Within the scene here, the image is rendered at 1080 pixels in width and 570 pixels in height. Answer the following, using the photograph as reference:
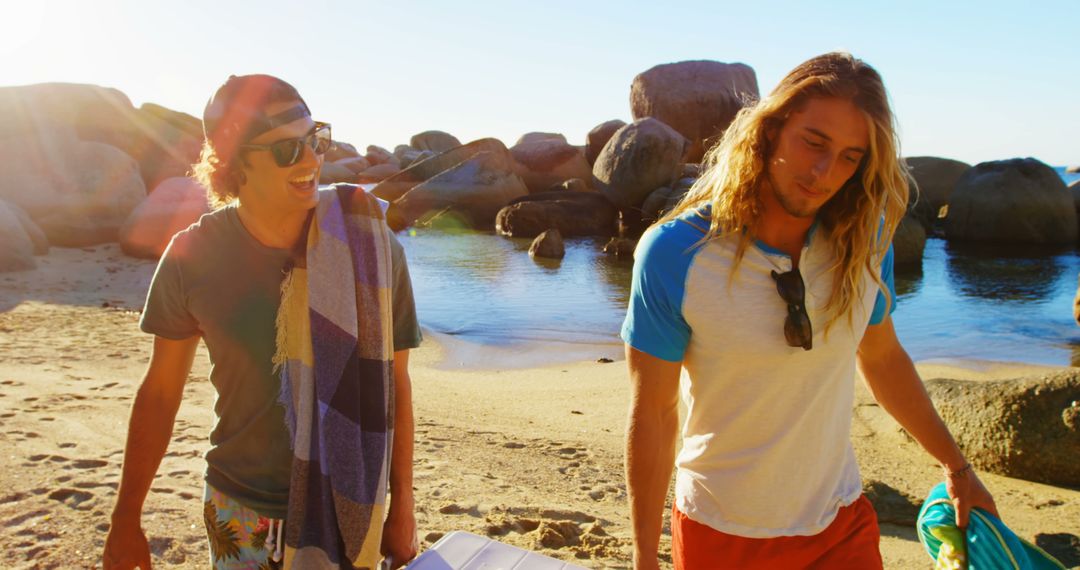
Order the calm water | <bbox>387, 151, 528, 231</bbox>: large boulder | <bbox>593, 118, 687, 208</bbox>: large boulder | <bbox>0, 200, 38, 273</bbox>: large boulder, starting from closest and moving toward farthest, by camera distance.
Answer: the calm water < <bbox>0, 200, 38, 273</bbox>: large boulder < <bbox>593, 118, 687, 208</bbox>: large boulder < <bbox>387, 151, 528, 231</bbox>: large boulder

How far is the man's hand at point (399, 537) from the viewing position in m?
2.23

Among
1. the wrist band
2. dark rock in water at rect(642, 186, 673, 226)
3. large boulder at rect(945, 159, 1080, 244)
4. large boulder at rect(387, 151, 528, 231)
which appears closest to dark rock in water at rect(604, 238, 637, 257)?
dark rock in water at rect(642, 186, 673, 226)

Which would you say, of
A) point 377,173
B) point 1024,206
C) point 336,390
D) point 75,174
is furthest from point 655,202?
point 377,173

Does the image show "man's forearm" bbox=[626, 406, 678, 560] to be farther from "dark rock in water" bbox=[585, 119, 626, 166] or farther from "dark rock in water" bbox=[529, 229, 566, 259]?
"dark rock in water" bbox=[585, 119, 626, 166]

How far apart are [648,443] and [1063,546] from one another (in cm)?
305

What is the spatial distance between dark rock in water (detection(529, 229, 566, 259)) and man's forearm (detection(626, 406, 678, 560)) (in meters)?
18.4

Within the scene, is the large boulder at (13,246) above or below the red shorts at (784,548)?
below

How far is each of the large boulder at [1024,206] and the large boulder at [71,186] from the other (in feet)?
71.1

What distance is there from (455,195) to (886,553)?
25879 millimetres

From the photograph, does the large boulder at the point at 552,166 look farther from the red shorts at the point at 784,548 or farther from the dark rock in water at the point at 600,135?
the red shorts at the point at 784,548

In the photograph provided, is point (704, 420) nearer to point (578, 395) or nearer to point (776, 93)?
point (776, 93)

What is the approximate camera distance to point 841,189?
6.84ft

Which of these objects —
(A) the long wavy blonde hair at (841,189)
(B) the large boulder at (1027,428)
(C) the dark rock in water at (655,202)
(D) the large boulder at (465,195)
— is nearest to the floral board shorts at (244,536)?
(A) the long wavy blonde hair at (841,189)

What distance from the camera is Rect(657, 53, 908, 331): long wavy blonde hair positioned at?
193 centimetres
